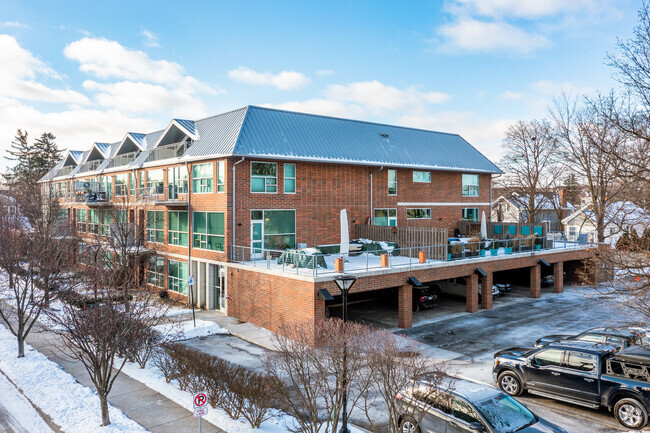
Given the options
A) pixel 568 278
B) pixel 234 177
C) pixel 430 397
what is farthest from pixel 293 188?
pixel 568 278

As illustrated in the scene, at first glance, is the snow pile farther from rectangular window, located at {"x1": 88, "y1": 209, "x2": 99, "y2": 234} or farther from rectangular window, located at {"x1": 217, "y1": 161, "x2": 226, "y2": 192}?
rectangular window, located at {"x1": 88, "y1": 209, "x2": 99, "y2": 234}

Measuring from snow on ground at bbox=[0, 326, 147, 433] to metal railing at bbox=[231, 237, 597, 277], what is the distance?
812cm

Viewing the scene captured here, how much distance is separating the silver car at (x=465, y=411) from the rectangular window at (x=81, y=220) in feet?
123

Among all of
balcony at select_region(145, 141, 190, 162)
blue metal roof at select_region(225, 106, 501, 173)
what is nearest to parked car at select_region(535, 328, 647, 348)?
blue metal roof at select_region(225, 106, 501, 173)

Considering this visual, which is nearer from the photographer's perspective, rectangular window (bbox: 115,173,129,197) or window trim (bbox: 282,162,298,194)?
window trim (bbox: 282,162,298,194)

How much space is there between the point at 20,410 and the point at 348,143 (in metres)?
20.0

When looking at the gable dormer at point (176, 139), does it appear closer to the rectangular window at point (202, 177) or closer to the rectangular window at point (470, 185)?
the rectangular window at point (202, 177)

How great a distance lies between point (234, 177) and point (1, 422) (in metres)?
13.1

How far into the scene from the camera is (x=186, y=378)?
11766mm

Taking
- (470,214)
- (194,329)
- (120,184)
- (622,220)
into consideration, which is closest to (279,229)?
(194,329)

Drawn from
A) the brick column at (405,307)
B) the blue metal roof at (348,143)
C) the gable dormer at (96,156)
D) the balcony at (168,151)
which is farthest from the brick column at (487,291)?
the gable dormer at (96,156)

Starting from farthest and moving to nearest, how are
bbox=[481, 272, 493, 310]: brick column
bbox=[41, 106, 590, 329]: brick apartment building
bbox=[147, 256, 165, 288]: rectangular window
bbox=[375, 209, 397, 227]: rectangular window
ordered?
bbox=[147, 256, 165, 288]: rectangular window
bbox=[375, 209, 397, 227]: rectangular window
bbox=[481, 272, 493, 310]: brick column
bbox=[41, 106, 590, 329]: brick apartment building

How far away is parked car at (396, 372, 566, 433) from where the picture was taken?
27.2ft

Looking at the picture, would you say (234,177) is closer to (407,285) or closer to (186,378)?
(407,285)
